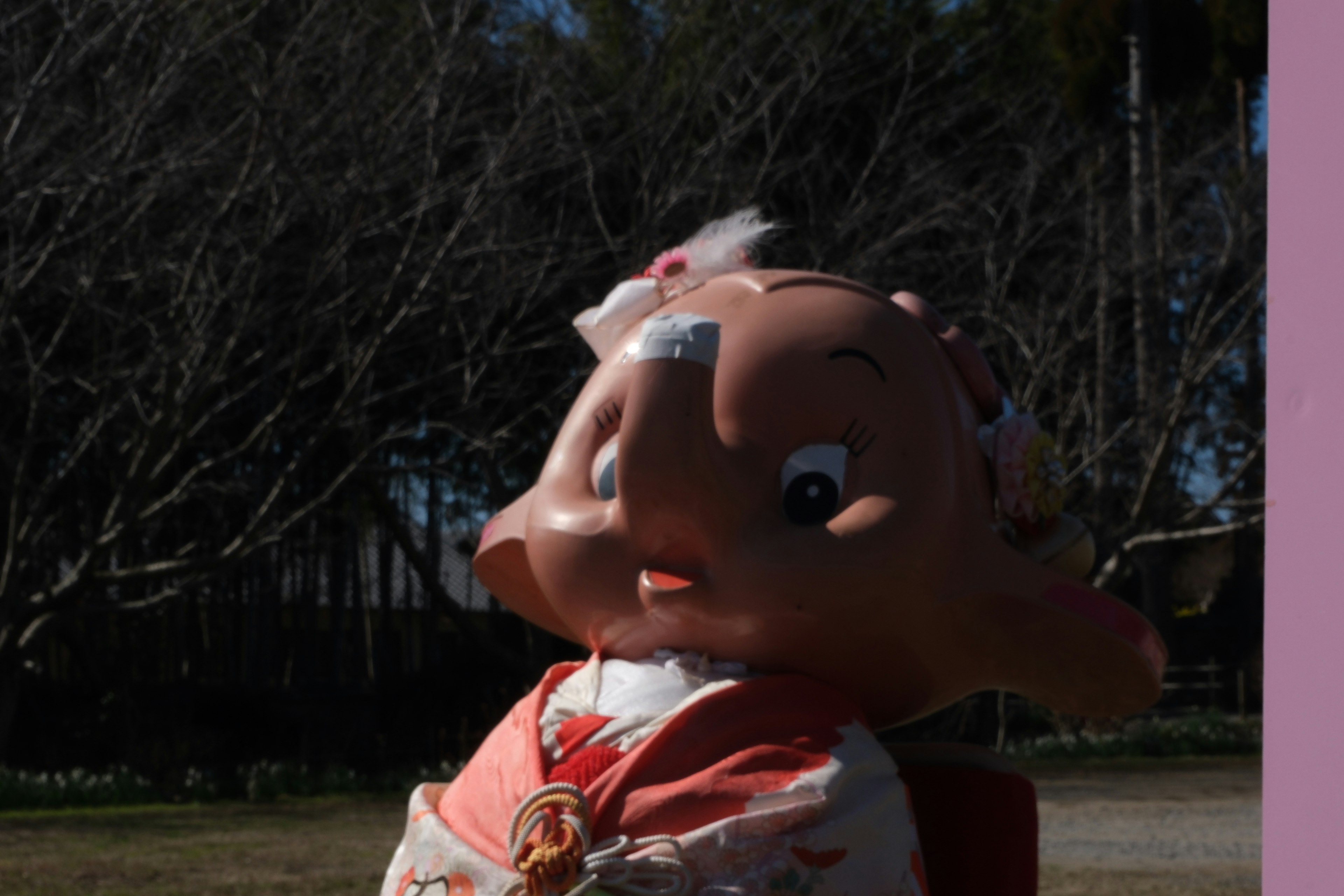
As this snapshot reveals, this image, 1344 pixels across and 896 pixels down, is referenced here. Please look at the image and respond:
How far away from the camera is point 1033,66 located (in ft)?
41.0

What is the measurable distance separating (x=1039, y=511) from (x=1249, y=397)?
11.3 metres

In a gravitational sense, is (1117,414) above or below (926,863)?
above

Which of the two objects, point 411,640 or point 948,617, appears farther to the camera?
point 411,640

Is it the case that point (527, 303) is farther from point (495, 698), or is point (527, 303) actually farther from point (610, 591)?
point (610, 591)

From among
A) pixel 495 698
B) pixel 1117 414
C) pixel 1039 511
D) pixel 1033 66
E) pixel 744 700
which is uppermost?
pixel 1033 66

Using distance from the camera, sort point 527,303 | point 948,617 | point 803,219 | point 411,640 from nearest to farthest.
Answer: point 948,617 → point 527,303 → point 803,219 → point 411,640

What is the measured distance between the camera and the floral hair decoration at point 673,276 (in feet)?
9.50

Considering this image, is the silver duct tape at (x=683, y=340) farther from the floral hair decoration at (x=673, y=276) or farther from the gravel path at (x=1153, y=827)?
the gravel path at (x=1153, y=827)

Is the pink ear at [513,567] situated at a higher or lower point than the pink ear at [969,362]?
lower

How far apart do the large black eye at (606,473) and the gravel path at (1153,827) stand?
143 inches

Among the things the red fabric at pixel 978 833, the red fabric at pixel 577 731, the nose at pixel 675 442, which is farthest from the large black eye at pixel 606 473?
the red fabric at pixel 978 833

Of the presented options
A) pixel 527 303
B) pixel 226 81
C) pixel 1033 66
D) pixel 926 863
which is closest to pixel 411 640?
pixel 527 303

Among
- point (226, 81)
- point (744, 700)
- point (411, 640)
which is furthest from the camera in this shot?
point (411, 640)

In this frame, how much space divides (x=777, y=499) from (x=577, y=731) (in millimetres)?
526
